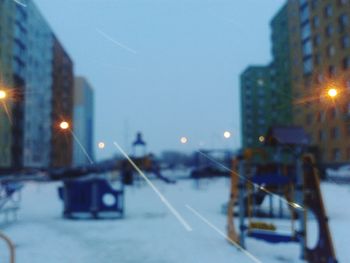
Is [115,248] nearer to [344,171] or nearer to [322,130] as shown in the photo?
[344,171]

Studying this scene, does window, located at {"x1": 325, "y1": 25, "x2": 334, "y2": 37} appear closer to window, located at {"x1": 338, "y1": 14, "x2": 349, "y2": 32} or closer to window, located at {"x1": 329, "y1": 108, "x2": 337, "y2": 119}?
window, located at {"x1": 338, "y1": 14, "x2": 349, "y2": 32}

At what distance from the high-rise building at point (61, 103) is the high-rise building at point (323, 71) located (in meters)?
36.6

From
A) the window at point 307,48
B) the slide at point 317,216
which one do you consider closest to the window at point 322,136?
the window at point 307,48

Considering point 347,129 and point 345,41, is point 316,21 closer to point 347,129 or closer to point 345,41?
point 345,41

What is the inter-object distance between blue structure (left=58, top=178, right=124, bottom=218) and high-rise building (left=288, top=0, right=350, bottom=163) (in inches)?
1103

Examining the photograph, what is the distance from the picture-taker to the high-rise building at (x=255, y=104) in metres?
83.8

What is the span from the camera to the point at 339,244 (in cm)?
758

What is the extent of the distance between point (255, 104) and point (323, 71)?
151 feet

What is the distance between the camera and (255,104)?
88.8 meters

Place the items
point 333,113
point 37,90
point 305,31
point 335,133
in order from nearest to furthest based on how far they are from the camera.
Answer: point 335,133 < point 333,113 < point 305,31 < point 37,90

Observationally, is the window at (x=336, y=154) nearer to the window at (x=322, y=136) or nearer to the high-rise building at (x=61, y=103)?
the window at (x=322, y=136)

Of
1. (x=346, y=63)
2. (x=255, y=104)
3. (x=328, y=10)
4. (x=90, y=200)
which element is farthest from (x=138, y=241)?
(x=255, y=104)

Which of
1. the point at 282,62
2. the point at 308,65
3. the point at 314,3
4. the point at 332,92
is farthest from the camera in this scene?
the point at 282,62

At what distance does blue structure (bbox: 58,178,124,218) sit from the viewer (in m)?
11.8
